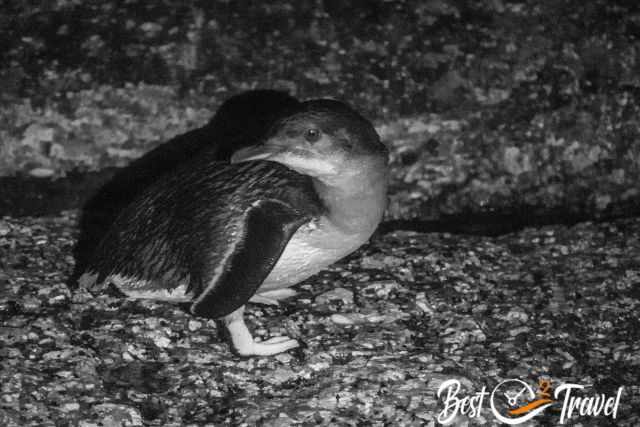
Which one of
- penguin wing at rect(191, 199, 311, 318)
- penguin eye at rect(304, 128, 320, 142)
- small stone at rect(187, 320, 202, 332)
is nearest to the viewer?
penguin wing at rect(191, 199, 311, 318)

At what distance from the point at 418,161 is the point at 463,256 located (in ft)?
2.02

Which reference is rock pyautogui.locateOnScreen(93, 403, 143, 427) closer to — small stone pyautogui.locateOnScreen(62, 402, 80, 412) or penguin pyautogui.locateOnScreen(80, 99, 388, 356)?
small stone pyautogui.locateOnScreen(62, 402, 80, 412)

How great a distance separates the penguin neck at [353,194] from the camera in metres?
2.66

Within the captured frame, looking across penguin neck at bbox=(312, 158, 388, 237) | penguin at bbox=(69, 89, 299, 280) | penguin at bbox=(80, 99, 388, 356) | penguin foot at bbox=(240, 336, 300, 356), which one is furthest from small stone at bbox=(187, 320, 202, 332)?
penguin at bbox=(69, 89, 299, 280)

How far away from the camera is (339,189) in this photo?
8.75 ft

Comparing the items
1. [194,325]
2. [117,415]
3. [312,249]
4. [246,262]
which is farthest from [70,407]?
[312,249]

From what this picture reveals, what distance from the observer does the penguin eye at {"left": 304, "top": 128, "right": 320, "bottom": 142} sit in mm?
2578

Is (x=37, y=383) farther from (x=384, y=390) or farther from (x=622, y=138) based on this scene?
(x=622, y=138)

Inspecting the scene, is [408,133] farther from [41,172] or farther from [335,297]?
[41,172]

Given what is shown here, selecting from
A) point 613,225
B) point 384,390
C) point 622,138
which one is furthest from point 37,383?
point 622,138

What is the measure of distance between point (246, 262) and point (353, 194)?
41 cm

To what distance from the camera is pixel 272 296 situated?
3.10 meters

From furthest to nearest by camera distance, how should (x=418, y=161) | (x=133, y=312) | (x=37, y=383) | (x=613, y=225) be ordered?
1. (x=418, y=161)
2. (x=613, y=225)
3. (x=133, y=312)
4. (x=37, y=383)

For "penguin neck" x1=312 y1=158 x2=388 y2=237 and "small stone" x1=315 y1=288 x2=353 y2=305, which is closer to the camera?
"penguin neck" x1=312 y1=158 x2=388 y2=237
